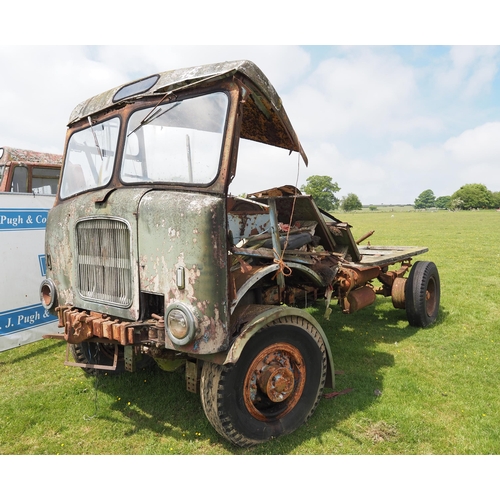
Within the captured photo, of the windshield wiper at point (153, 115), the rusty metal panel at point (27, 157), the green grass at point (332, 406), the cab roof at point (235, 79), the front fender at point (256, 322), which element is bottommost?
the green grass at point (332, 406)

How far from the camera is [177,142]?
11.3 feet

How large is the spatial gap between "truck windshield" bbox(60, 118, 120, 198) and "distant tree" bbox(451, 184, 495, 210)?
421 feet

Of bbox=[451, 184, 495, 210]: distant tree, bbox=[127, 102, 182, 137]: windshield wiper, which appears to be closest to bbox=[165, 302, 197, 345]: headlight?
bbox=[127, 102, 182, 137]: windshield wiper

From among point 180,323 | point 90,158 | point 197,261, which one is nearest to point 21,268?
point 90,158

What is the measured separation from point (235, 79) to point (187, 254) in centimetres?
138

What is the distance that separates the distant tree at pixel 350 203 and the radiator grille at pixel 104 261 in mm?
108360

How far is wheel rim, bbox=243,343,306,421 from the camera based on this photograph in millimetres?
3285

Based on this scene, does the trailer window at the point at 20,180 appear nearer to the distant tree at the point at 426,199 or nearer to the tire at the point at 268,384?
the tire at the point at 268,384

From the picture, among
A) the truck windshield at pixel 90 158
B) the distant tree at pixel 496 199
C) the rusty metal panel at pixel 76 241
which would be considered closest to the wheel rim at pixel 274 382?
the rusty metal panel at pixel 76 241

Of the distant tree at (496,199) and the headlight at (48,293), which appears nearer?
the headlight at (48,293)

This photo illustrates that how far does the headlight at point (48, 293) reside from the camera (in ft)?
13.1

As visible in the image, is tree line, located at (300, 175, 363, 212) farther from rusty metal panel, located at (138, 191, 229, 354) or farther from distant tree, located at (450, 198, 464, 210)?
rusty metal panel, located at (138, 191, 229, 354)

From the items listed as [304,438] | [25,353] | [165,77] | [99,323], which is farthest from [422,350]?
[25,353]

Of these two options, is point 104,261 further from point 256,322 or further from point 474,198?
point 474,198
